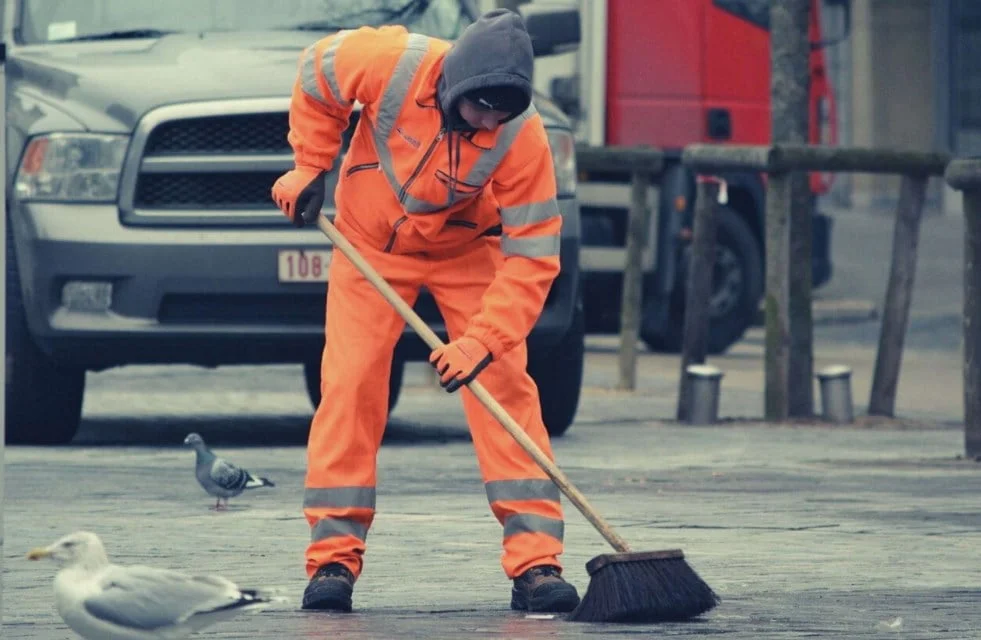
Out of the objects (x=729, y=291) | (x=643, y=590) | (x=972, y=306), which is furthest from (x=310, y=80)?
(x=729, y=291)

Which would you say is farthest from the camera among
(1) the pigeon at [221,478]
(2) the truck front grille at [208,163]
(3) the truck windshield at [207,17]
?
(3) the truck windshield at [207,17]

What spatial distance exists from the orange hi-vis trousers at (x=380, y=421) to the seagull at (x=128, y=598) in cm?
120

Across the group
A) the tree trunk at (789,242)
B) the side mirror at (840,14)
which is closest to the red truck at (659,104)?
the side mirror at (840,14)

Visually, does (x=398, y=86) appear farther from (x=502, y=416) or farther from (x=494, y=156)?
(x=502, y=416)

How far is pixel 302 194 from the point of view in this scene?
615 cm

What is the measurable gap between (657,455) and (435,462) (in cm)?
83

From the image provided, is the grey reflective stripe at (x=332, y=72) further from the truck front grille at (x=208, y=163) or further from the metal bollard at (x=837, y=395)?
the metal bollard at (x=837, y=395)

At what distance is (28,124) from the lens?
9.09 m

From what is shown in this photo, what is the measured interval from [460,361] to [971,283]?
11.3 ft

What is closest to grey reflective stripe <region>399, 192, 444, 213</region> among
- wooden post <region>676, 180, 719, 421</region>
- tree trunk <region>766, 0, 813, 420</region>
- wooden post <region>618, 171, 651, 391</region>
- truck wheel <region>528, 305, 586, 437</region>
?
truck wheel <region>528, 305, 586, 437</region>

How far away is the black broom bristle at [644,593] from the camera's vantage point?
5.64 m

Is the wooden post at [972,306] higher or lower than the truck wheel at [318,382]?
higher

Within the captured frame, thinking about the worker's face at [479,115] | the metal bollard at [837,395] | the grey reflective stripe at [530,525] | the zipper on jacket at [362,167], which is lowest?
the metal bollard at [837,395]

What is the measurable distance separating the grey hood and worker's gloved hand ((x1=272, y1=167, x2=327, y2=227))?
0.44m
